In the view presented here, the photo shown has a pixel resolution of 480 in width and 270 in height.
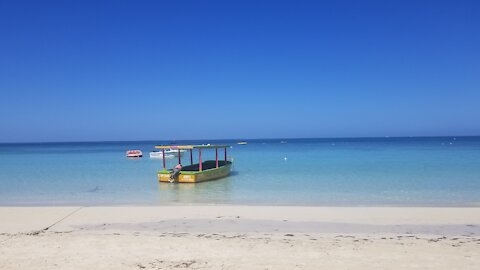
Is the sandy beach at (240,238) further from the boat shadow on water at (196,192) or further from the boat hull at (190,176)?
the boat hull at (190,176)

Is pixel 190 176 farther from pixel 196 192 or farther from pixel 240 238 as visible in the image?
pixel 240 238

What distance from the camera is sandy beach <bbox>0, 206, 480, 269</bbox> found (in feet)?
20.6

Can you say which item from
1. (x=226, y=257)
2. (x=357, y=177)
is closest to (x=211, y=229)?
(x=226, y=257)

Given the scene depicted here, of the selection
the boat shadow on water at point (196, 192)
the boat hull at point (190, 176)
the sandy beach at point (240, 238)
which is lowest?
the boat shadow on water at point (196, 192)

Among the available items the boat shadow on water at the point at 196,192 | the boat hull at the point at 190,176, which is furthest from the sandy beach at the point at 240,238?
the boat hull at the point at 190,176

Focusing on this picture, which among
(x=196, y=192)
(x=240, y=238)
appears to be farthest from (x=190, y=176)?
(x=240, y=238)

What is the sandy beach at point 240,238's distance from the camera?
6.28m

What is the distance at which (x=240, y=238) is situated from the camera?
797 cm

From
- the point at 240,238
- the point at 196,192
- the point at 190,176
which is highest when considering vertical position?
the point at 190,176

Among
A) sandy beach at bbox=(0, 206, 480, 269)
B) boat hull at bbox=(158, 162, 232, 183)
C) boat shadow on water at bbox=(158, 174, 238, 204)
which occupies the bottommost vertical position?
boat shadow on water at bbox=(158, 174, 238, 204)

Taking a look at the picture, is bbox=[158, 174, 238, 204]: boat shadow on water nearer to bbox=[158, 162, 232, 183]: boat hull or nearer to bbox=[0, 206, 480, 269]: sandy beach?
bbox=[158, 162, 232, 183]: boat hull

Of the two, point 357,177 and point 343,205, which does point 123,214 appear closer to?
point 343,205

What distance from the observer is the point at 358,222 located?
384 inches

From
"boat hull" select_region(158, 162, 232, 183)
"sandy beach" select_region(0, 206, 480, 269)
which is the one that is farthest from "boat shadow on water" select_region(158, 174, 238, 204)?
"sandy beach" select_region(0, 206, 480, 269)
